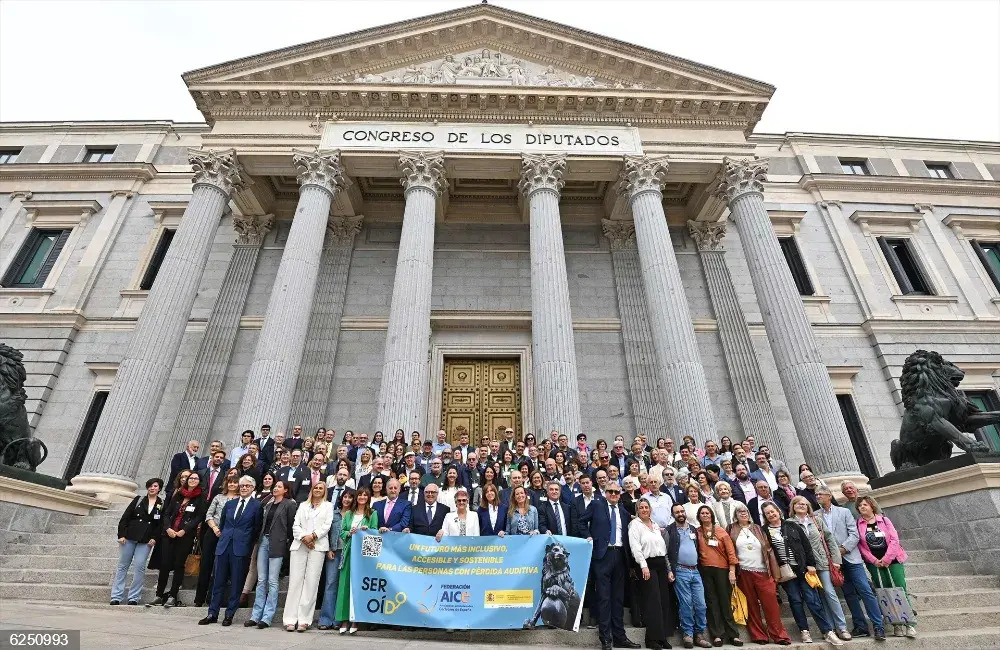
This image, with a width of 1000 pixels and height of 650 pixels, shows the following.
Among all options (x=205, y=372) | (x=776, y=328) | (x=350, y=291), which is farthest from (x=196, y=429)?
(x=776, y=328)

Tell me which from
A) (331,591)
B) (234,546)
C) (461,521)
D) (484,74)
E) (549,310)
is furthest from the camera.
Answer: (484,74)

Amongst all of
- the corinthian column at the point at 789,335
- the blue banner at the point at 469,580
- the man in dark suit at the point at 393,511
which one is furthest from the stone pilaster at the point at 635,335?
the man in dark suit at the point at 393,511

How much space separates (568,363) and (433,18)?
13.4 metres

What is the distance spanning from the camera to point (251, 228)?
1972 centimetres

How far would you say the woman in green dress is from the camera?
642 centimetres

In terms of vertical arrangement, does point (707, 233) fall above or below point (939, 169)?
below

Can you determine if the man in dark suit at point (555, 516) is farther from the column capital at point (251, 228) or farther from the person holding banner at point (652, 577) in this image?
the column capital at point (251, 228)

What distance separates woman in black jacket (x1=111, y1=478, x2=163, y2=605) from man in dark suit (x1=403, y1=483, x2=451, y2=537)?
3.82m

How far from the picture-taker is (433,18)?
18.1 m

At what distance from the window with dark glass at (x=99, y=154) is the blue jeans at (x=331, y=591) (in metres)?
24.0

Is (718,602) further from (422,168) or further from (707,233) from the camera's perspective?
(707,233)

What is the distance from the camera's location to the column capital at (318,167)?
16156 millimetres

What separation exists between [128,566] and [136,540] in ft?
1.20

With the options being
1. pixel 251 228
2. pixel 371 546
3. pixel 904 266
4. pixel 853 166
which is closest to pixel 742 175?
pixel 904 266
